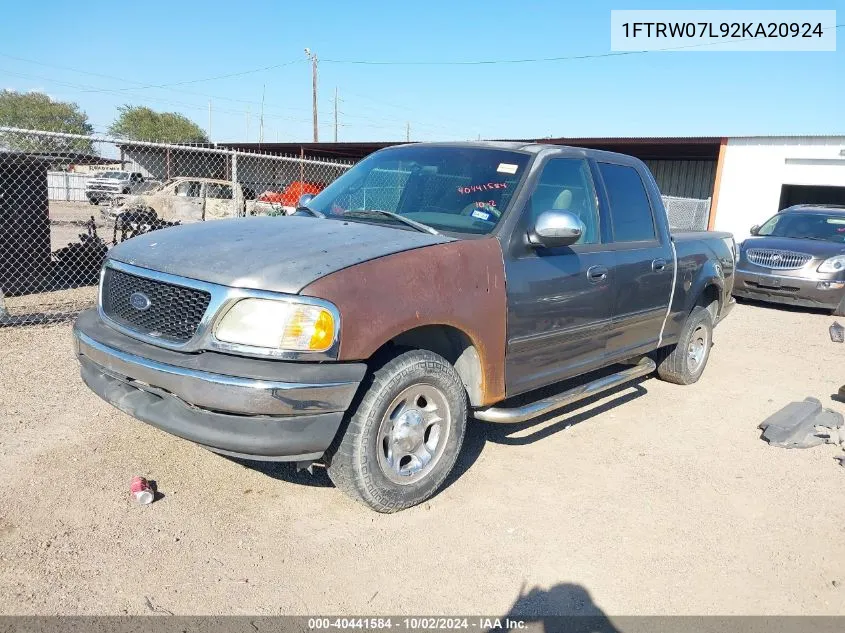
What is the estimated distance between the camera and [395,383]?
10.7 feet

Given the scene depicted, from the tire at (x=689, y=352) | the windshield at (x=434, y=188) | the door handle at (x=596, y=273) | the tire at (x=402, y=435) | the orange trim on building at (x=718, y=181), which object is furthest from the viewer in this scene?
the orange trim on building at (x=718, y=181)

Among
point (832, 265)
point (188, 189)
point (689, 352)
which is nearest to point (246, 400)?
point (689, 352)

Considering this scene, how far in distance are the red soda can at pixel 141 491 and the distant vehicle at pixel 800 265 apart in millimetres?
10190

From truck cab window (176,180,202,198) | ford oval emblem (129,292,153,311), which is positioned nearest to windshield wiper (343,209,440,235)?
ford oval emblem (129,292,153,311)

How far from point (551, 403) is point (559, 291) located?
70 cm

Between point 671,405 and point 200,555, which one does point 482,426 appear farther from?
point 200,555

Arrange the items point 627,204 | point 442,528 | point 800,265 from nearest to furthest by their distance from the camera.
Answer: point 442,528 → point 627,204 → point 800,265

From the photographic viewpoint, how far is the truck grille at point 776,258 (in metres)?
10.8

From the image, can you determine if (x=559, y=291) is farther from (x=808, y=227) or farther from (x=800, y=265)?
(x=808, y=227)

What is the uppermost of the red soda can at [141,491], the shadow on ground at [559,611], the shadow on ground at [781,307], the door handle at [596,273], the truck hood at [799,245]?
the door handle at [596,273]

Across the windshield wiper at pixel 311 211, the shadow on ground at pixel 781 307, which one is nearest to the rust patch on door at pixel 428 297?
the windshield wiper at pixel 311 211

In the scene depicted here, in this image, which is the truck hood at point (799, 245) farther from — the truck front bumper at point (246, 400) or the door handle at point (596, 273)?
the truck front bumper at point (246, 400)

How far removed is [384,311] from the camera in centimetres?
315

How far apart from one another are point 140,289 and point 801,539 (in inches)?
144
